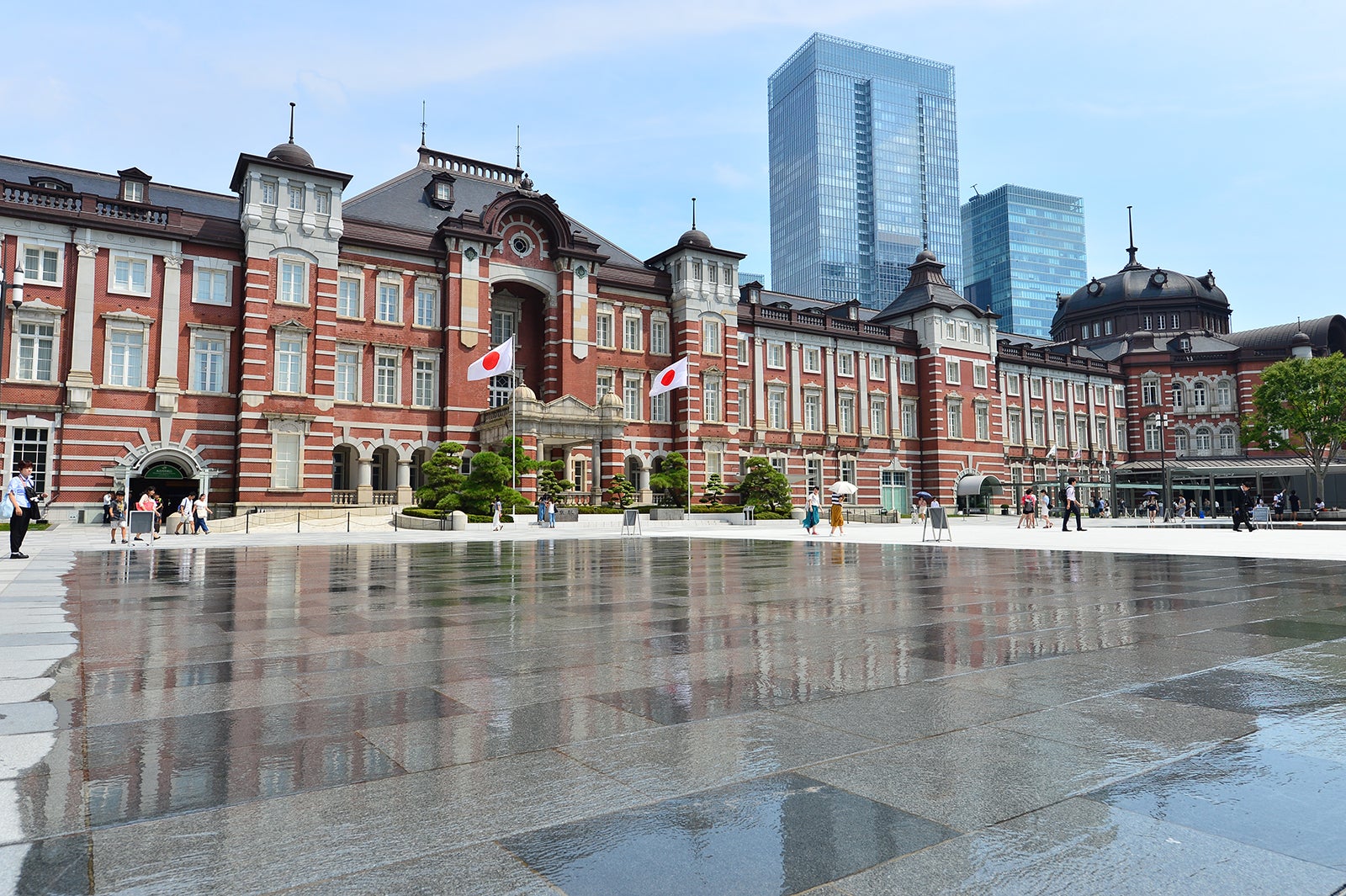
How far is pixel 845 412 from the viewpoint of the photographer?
5472cm

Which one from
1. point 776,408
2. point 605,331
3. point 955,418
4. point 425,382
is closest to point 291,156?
point 425,382

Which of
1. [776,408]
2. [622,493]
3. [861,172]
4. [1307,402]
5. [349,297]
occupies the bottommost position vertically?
[622,493]

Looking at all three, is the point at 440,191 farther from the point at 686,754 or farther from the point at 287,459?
the point at 686,754

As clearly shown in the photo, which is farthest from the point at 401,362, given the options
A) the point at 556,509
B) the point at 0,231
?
the point at 0,231

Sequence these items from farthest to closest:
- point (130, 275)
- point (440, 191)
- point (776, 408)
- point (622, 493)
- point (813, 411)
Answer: point (813, 411), point (776, 408), point (440, 191), point (622, 493), point (130, 275)

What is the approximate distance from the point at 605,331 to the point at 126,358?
22.0m

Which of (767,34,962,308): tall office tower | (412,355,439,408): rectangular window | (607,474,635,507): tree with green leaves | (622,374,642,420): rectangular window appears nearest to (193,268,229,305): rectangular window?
(412,355,439,408): rectangular window

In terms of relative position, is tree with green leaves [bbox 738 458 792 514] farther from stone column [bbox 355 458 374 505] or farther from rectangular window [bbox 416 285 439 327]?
stone column [bbox 355 458 374 505]

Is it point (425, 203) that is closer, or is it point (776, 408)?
point (425, 203)

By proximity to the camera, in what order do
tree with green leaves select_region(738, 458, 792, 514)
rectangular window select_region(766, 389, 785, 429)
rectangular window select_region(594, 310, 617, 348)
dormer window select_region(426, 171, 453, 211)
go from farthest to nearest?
rectangular window select_region(766, 389, 785, 429)
rectangular window select_region(594, 310, 617, 348)
tree with green leaves select_region(738, 458, 792, 514)
dormer window select_region(426, 171, 453, 211)

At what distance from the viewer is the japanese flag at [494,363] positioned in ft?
114

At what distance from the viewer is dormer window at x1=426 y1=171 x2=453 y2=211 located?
43.0m

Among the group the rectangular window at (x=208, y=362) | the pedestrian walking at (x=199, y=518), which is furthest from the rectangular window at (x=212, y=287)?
the pedestrian walking at (x=199, y=518)

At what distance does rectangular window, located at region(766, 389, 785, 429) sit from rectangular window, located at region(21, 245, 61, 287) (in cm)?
3551
